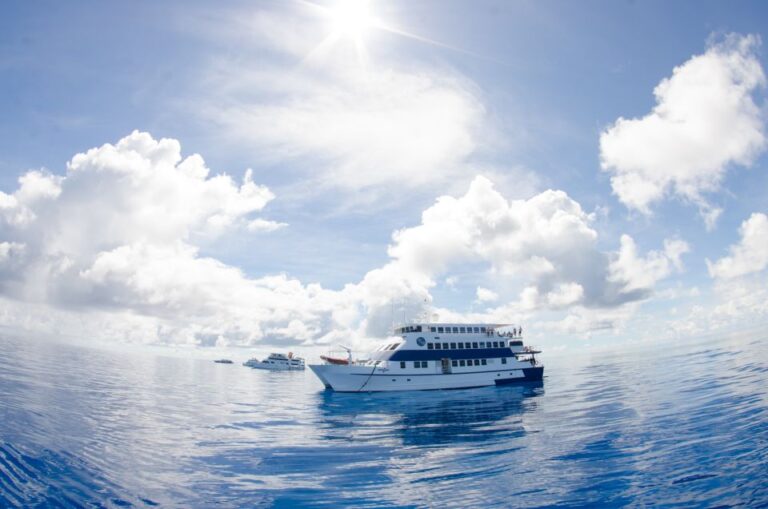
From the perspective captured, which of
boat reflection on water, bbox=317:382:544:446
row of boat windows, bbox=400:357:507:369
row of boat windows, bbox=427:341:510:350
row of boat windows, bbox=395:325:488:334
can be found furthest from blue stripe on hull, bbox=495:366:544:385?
row of boat windows, bbox=395:325:488:334

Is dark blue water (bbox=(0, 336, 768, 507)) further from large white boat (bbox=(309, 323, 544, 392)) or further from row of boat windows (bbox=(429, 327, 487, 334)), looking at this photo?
row of boat windows (bbox=(429, 327, 487, 334))

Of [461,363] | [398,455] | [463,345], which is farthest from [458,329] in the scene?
[398,455]

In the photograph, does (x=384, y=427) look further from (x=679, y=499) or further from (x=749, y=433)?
(x=749, y=433)

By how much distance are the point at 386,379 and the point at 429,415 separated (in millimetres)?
15298

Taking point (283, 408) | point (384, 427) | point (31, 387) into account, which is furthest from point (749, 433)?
point (31, 387)

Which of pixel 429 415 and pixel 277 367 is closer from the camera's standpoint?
pixel 429 415

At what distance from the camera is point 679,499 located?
10766 millimetres

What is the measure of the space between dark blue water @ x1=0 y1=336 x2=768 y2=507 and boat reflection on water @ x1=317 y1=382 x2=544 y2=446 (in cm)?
24

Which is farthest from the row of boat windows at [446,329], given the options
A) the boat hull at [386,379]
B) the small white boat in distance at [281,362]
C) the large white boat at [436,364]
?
the small white boat in distance at [281,362]

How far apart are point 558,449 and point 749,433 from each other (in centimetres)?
836

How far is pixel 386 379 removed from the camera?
44.5 m

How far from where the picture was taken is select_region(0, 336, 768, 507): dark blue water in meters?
11.9

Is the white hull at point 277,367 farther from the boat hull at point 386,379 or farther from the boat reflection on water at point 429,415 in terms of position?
the boat reflection on water at point 429,415

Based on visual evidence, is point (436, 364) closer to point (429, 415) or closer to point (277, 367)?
point (429, 415)
